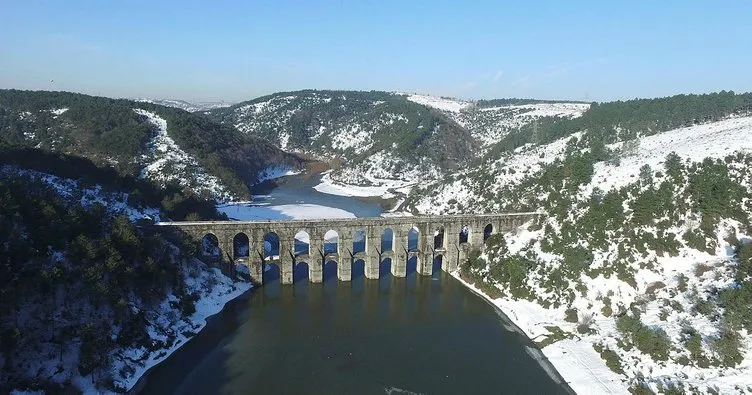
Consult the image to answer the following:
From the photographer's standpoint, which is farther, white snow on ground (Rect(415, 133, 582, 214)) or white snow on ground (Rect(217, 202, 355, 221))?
white snow on ground (Rect(217, 202, 355, 221))

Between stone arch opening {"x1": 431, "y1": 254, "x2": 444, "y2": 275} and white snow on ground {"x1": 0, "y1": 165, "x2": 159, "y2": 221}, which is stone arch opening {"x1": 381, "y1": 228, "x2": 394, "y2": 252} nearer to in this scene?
stone arch opening {"x1": 431, "y1": 254, "x2": 444, "y2": 275}

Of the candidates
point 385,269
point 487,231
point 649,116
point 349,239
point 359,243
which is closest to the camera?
point 349,239

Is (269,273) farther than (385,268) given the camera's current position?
No

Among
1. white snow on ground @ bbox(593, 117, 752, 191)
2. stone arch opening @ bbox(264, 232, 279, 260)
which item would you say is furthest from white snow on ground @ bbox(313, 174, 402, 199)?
white snow on ground @ bbox(593, 117, 752, 191)

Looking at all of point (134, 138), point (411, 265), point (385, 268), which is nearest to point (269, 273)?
point (385, 268)

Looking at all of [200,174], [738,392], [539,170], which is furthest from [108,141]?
[738,392]

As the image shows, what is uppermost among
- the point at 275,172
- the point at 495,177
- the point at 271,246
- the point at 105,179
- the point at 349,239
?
the point at 105,179

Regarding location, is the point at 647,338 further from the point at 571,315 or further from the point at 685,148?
the point at 685,148
